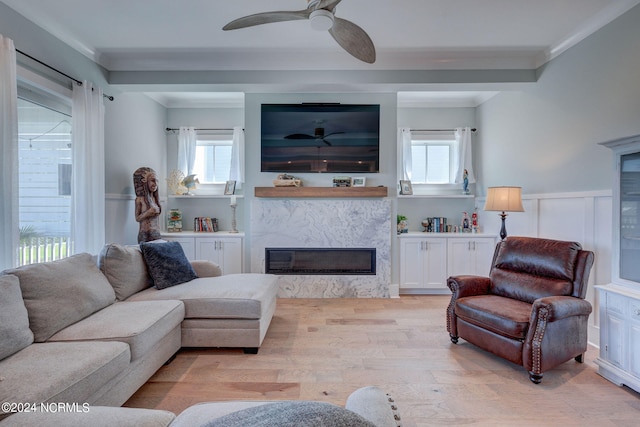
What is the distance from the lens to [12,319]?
1.64 metres

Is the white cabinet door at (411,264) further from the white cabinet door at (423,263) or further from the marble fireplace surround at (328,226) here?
the marble fireplace surround at (328,226)

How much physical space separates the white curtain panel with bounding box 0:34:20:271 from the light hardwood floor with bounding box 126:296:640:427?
4.84 feet

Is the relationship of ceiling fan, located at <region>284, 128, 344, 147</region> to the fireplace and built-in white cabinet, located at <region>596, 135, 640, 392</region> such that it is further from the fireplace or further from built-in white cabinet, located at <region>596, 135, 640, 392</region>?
built-in white cabinet, located at <region>596, 135, 640, 392</region>

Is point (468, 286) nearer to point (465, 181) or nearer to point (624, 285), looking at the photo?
point (624, 285)

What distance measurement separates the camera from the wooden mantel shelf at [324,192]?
4082 mm

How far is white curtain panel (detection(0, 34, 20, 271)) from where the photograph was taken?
2.22m

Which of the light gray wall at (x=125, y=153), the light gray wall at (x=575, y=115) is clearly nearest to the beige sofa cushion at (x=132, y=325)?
the light gray wall at (x=125, y=153)

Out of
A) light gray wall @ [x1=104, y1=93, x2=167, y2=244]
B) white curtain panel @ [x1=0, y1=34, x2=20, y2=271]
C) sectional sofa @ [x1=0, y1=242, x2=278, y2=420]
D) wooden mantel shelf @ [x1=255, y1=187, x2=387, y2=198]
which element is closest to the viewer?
sectional sofa @ [x1=0, y1=242, x2=278, y2=420]

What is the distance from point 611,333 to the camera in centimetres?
219

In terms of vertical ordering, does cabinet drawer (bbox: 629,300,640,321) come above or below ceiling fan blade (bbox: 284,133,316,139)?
below

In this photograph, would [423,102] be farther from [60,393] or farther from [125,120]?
[60,393]

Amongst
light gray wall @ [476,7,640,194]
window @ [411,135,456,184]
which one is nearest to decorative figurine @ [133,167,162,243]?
window @ [411,135,456,184]

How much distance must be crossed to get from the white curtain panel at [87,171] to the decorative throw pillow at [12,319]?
132 centimetres

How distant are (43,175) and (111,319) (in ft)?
5.59
